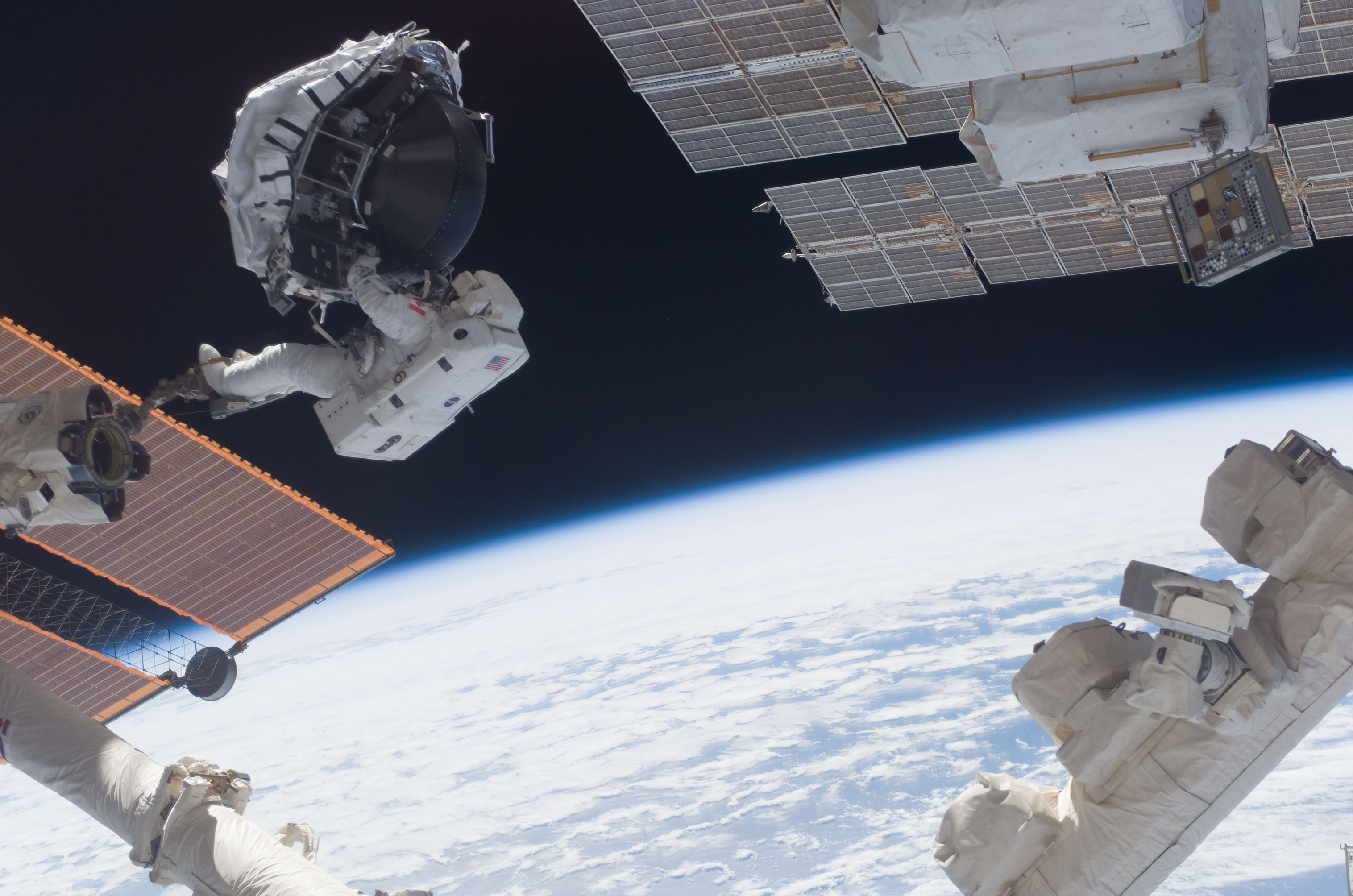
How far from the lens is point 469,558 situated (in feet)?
73.0

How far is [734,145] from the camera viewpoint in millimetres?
7246

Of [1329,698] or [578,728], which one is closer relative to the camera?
[1329,698]

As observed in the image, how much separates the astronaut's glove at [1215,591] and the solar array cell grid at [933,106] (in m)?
3.69

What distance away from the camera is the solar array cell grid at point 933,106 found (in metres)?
6.66

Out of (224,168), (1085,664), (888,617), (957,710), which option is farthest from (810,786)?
(224,168)

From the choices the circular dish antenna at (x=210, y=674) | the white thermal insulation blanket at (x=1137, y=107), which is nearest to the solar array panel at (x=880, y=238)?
the white thermal insulation blanket at (x=1137, y=107)

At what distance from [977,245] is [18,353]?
6.84 m

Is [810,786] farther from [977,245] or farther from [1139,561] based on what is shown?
[1139,561]

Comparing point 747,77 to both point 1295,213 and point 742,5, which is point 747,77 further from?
point 1295,213

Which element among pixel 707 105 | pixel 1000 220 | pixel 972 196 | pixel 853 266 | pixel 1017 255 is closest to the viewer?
pixel 707 105

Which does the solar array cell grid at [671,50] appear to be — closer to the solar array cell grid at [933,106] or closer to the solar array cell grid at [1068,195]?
the solar array cell grid at [933,106]

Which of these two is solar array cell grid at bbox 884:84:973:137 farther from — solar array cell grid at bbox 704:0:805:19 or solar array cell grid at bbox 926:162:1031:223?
solar array cell grid at bbox 704:0:805:19

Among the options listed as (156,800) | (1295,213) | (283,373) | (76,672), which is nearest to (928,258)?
(1295,213)

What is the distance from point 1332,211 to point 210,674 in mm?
9108
